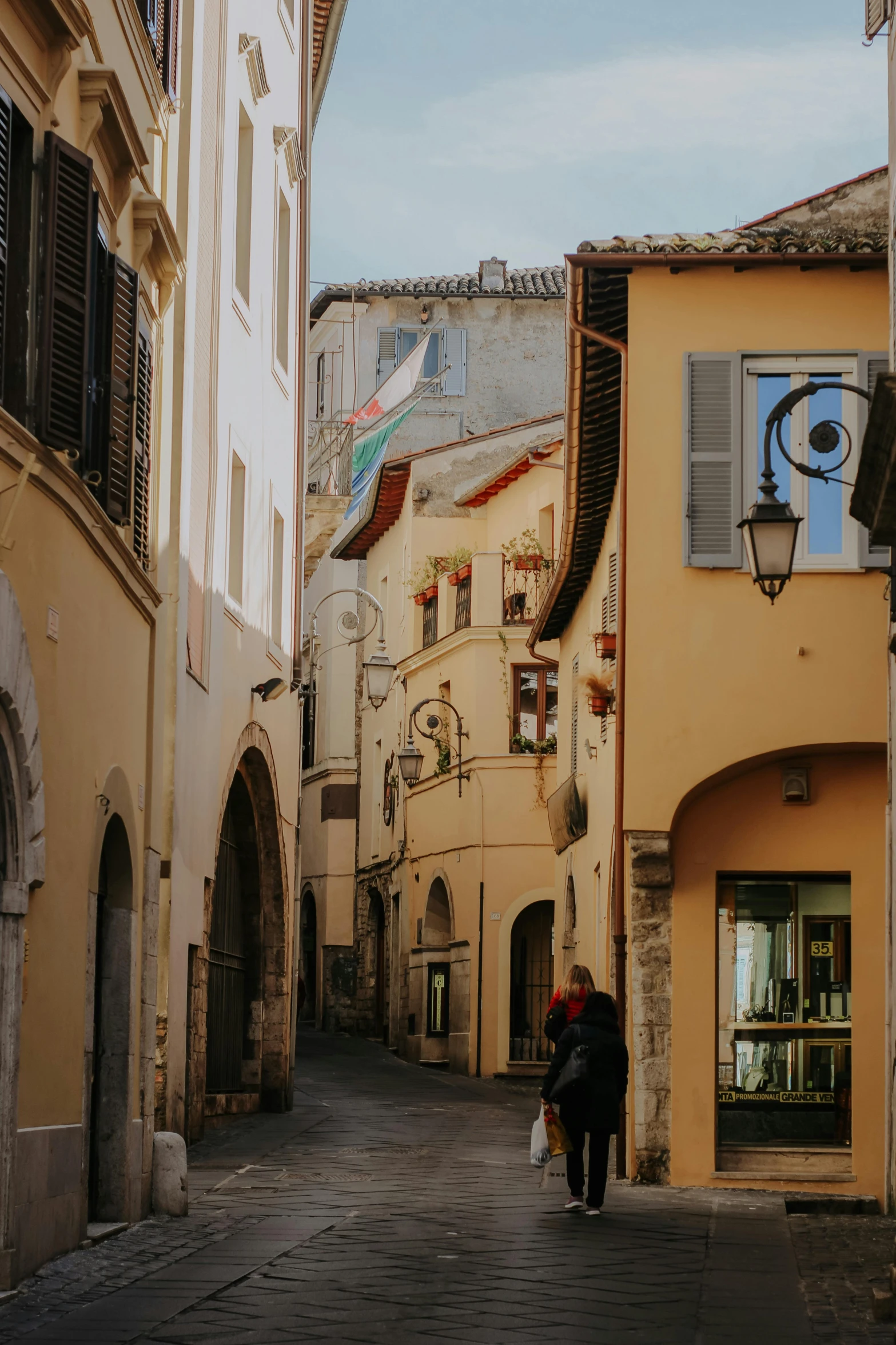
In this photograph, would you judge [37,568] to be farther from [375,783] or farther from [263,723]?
[375,783]

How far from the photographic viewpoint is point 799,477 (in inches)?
591

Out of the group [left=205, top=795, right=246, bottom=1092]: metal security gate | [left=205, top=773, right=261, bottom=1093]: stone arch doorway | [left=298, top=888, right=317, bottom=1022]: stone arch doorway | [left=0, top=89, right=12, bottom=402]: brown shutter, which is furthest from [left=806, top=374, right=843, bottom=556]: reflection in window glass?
[left=298, top=888, right=317, bottom=1022]: stone arch doorway

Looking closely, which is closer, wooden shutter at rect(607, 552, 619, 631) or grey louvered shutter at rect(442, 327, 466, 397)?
wooden shutter at rect(607, 552, 619, 631)

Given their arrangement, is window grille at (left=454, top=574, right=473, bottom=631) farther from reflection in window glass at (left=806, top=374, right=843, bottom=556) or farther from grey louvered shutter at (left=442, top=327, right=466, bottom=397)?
reflection in window glass at (left=806, top=374, right=843, bottom=556)

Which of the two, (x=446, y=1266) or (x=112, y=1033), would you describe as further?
(x=112, y=1033)

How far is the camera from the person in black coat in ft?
38.9

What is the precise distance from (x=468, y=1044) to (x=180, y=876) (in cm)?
1667

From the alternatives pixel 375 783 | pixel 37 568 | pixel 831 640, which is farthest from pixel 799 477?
pixel 375 783

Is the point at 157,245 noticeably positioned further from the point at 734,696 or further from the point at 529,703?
the point at 529,703

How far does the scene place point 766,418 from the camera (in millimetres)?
15094

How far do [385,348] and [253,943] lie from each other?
81.1 feet

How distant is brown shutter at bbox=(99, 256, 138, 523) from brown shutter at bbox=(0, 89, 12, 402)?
172cm

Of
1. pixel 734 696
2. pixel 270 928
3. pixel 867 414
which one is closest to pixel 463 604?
pixel 270 928

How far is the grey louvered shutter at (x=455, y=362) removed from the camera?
43406mm
